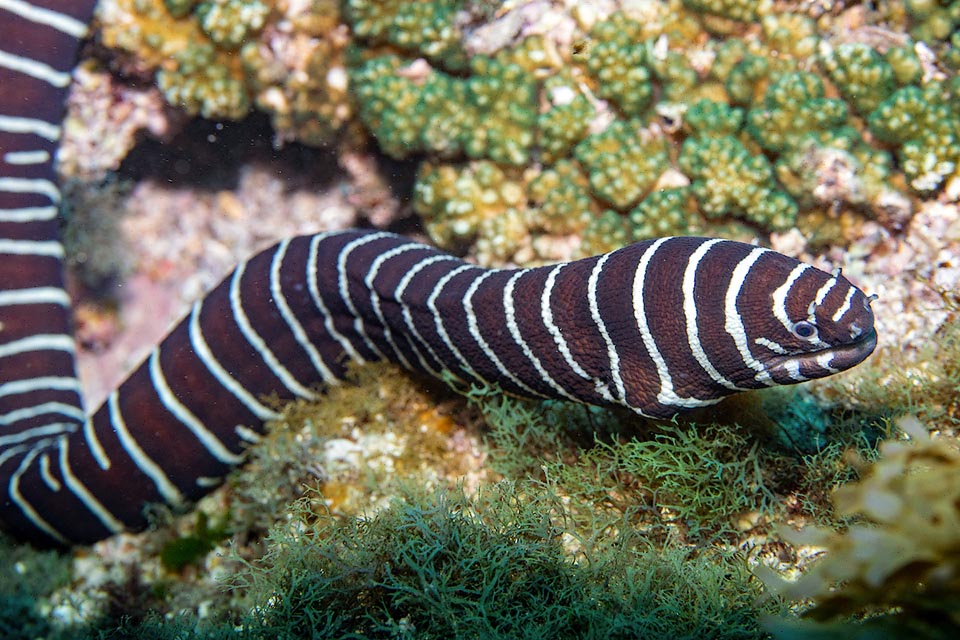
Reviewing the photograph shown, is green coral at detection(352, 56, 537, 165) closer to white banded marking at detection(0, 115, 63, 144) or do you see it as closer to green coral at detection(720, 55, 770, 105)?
green coral at detection(720, 55, 770, 105)

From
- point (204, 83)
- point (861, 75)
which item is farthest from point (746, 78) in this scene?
point (204, 83)

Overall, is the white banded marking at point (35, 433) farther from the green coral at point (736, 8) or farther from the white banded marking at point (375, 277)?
the green coral at point (736, 8)

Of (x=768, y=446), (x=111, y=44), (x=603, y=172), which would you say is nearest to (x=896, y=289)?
(x=768, y=446)

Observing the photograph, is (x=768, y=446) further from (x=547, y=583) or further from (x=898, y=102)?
(x=898, y=102)

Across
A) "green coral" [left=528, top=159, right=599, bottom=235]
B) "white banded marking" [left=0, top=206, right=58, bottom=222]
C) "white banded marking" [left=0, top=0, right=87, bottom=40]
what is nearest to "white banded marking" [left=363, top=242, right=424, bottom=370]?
"green coral" [left=528, top=159, right=599, bottom=235]

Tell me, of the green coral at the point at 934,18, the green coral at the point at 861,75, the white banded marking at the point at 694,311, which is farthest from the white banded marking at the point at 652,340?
the green coral at the point at 934,18

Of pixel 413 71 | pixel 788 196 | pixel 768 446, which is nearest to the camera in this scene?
pixel 768 446
